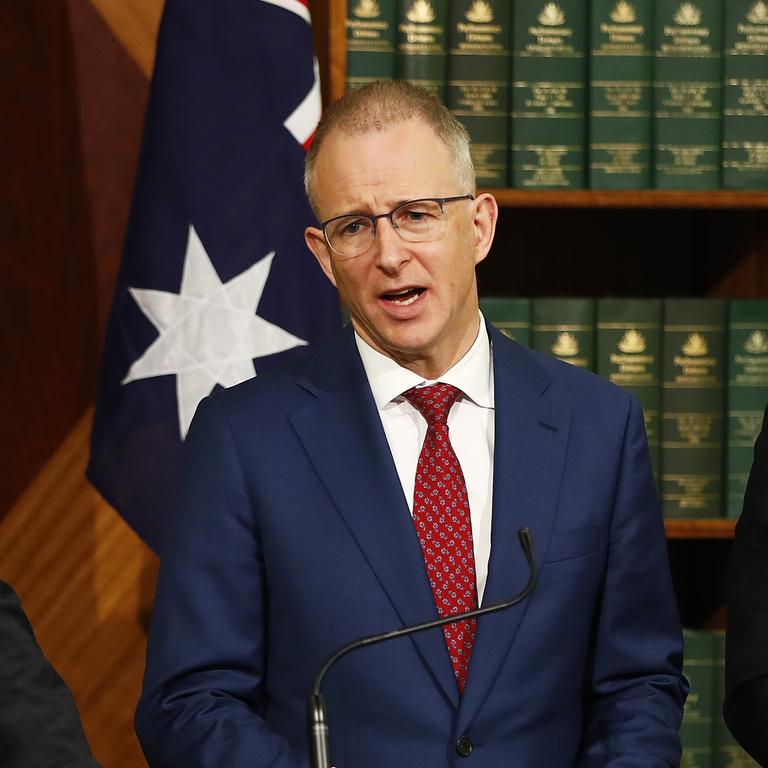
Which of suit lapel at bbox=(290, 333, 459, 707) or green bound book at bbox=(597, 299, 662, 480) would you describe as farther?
green bound book at bbox=(597, 299, 662, 480)

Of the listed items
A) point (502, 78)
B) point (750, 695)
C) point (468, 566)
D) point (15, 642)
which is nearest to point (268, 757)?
point (468, 566)

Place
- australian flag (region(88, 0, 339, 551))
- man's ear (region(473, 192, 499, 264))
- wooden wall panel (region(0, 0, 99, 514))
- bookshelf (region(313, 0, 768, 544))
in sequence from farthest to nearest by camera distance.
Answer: bookshelf (region(313, 0, 768, 544)) → wooden wall panel (region(0, 0, 99, 514)) → australian flag (region(88, 0, 339, 551)) → man's ear (region(473, 192, 499, 264))

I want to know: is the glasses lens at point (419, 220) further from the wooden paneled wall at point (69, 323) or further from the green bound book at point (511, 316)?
the wooden paneled wall at point (69, 323)

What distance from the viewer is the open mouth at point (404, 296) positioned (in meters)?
1.63

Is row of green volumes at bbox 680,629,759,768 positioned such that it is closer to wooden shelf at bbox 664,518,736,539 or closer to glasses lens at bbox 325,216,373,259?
wooden shelf at bbox 664,518,736,539

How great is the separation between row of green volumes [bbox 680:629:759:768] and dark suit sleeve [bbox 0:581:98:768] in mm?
1526

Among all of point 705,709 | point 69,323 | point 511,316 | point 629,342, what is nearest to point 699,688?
point 705,709

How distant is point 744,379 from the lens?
2340mm

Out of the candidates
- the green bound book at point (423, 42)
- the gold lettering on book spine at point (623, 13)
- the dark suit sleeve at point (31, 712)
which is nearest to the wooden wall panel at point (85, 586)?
the green bound book at point (423, 42)

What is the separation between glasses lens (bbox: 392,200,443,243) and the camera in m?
1.62

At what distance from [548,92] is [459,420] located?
84cm

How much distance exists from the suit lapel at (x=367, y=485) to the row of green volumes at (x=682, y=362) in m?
0.71

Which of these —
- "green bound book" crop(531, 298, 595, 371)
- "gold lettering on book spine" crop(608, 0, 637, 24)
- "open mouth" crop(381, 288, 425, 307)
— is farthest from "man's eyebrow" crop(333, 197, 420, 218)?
"gold lettering on book spine" crop(608, 0, 637, 24)

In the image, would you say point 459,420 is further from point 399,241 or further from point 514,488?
point 399,241
